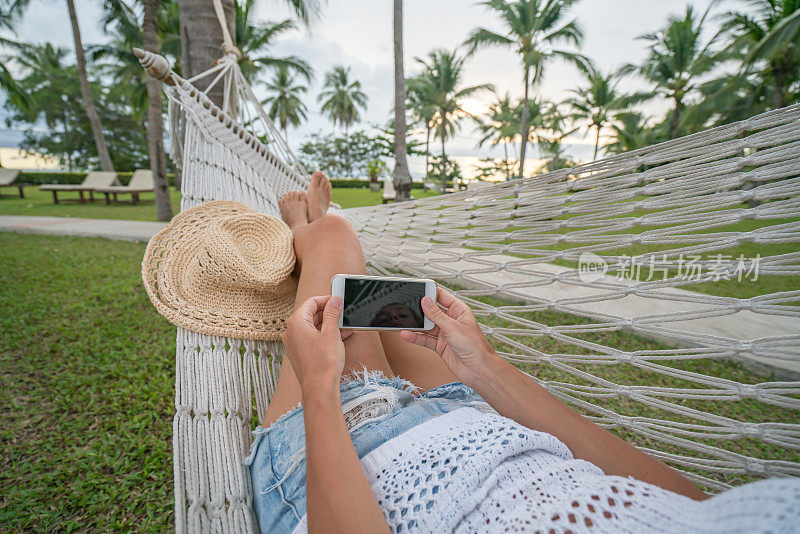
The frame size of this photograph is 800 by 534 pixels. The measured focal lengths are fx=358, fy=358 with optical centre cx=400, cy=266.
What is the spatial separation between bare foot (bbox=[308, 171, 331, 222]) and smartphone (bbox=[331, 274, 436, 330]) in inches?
38.1

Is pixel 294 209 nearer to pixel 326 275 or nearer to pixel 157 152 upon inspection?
pixel 326 275

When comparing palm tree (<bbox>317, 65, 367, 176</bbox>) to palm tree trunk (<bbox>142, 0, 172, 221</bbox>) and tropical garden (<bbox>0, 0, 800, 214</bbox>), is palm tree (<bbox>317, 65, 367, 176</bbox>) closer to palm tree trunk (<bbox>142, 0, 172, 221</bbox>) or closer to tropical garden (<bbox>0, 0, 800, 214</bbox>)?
tropical garden (<bbox>0, 0, 800, 214</bbox>)

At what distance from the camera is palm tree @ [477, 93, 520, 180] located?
710 inches

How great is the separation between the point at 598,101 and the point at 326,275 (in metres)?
19.7

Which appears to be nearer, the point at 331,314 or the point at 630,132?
the point at 331,314

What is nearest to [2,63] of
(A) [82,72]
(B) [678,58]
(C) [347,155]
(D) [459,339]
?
(A) [82,72]

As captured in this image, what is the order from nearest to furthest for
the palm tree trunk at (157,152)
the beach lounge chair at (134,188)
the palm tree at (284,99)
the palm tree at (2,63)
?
the palm tree trunk at (157,152)
the beach lounge chair at (134,188)
the palm tree at (2,63)
the palm tree at (284,99)

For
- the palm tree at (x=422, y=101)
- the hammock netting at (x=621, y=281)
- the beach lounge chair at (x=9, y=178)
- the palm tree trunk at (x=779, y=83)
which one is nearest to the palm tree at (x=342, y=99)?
the palm tree at (x=422, y=101)

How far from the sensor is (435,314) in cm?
62

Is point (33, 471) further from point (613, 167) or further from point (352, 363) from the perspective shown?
point (613, 167)

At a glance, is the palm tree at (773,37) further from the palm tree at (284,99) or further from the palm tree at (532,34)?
the palm tree at (284,99)

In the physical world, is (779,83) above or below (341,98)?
below

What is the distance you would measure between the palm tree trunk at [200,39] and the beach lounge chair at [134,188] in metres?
6.54

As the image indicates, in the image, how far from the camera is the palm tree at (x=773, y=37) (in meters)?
7.60
